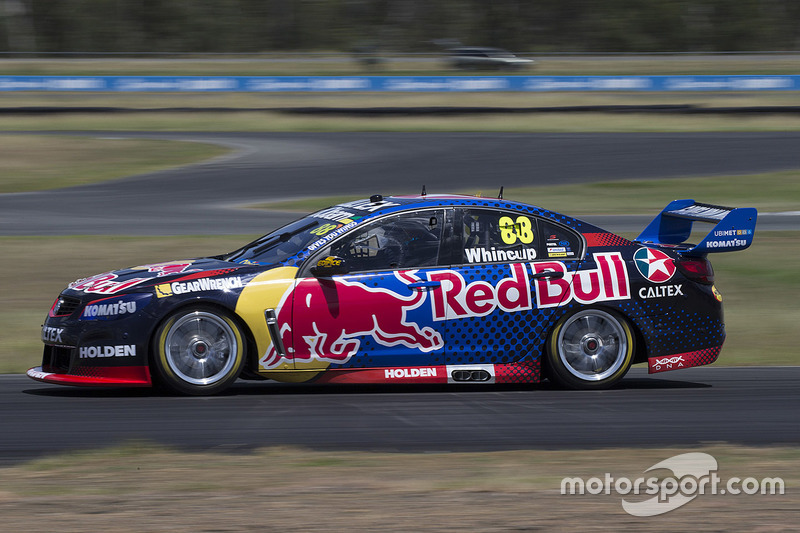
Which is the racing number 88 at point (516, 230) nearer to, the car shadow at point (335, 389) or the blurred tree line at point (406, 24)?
the car shadow at point (335, 389)

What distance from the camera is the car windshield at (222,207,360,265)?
7688 mm

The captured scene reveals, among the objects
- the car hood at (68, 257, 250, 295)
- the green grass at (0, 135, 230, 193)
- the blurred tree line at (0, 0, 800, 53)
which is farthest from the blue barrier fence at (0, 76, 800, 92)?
the blurred tree line at (0, 0, 800, 53)

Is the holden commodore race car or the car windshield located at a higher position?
the car windshield

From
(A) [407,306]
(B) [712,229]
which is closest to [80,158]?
(A) [407,306]

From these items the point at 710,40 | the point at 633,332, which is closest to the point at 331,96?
the point at 633,332

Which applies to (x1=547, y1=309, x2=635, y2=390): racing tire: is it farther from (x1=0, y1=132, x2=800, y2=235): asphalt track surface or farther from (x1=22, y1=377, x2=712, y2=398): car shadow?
(x1=0, y1=132, x2=800, y2=235): asphalt track surface

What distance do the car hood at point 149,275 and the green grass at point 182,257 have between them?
1.63 m

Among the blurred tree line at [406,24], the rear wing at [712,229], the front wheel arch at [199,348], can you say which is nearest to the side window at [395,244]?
the front wheel arch at [199,348]

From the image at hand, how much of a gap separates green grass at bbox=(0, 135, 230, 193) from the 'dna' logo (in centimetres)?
1530

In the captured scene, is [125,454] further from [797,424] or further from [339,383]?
[797,424]

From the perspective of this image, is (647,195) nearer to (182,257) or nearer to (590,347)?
(182,257)

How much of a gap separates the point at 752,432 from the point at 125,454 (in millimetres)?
3803

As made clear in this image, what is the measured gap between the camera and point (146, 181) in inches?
843

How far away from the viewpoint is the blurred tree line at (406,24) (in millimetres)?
71125
